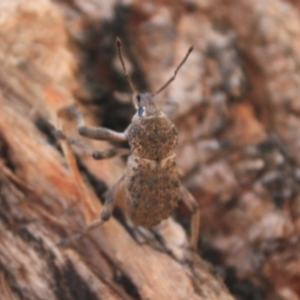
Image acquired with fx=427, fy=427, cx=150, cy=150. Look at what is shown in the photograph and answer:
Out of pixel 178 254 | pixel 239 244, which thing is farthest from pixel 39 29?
pixel 239 244

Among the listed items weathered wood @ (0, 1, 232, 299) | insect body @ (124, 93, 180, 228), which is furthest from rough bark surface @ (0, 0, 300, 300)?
insect body @ (124, 93, 180, 228)

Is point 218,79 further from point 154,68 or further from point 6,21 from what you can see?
point 6,21

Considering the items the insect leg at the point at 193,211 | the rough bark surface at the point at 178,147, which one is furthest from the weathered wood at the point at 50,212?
the insect leg at the point at 193,211

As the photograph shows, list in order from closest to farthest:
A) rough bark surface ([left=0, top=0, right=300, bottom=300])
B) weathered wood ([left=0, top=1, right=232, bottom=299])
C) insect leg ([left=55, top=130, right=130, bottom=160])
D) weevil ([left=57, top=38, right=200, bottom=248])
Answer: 1. weathered wood ([left=0, top=1, right=232, bottom=299])
2. rough bark surface ([left=0, top=0, right=300, bottom=300])
3. weevil ([left=57, top=38, right=200, bottom=248])
4. insect leg ([left=55, top=130, right=130, bottom=160])

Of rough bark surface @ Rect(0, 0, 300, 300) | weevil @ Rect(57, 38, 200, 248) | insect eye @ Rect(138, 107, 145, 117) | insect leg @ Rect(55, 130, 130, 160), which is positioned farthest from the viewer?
insect eye @ Rect(138, 107, 145, 117)

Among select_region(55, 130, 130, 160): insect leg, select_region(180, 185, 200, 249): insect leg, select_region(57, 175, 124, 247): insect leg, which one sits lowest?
select_region(180, 185, 200, 249): insect leg

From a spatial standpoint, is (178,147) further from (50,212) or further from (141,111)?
(50,212)

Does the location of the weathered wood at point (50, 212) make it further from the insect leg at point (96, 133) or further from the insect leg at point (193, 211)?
the insect leg at point (96, 133)

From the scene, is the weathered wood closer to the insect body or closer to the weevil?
the weevil
